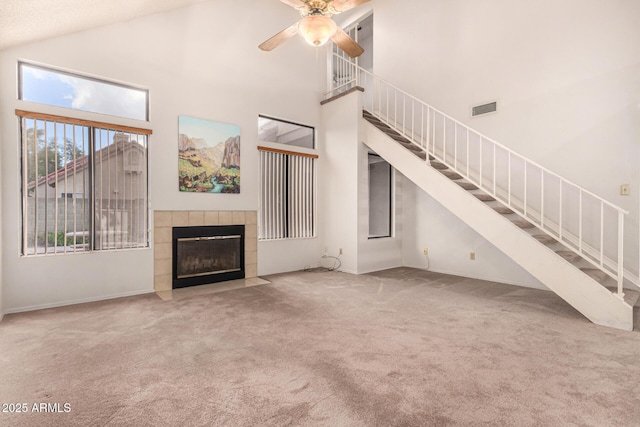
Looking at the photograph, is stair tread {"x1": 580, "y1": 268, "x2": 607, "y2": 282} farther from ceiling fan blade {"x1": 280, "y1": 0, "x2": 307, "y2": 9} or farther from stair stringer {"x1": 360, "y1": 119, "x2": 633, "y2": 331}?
ceiling fan blade {"x1": 280, "y1": 0, "x2": 307, "y2": 9}

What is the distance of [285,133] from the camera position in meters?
5.76

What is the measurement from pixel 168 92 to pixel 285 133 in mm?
2050

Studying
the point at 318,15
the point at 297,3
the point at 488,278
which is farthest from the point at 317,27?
the point at 488,278

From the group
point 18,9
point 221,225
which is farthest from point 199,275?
point 18,9

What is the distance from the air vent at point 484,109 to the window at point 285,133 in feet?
9.37

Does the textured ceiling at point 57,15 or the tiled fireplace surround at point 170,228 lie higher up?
the textured ceiling at point 57,15

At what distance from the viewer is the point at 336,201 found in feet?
19.1

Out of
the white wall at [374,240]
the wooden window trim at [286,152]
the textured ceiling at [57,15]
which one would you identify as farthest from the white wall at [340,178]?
the textured ceiling at [57,15]

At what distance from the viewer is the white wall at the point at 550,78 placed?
12.1ft

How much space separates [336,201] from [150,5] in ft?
12.9

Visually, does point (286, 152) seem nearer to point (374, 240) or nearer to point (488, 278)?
point (374, 240)

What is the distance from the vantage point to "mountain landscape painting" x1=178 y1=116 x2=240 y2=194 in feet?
14.9

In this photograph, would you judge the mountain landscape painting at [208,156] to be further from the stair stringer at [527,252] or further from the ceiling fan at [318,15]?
the stair stringer at [527,252]

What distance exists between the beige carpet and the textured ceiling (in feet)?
9.06
